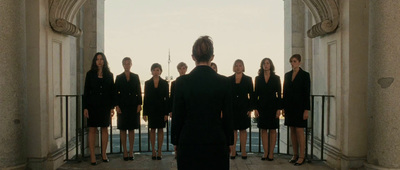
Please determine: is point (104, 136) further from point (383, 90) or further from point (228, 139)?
point (383, 90)

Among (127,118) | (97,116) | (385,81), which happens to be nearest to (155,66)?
(127,118)

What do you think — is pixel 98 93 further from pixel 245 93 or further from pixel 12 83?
pixel 245 93

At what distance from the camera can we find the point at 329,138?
6043 mm

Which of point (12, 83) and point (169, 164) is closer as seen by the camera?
point (12, 83)

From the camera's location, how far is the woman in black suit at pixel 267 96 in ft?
18.9

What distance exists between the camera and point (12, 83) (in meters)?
4.75

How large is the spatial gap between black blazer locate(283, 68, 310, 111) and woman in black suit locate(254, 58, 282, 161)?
16 centimetres

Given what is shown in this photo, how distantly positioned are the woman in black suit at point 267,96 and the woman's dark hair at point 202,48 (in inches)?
130

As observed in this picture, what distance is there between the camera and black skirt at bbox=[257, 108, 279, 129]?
5793mm

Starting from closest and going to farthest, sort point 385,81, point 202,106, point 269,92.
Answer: point 202,106, point 385,81, point 269,92

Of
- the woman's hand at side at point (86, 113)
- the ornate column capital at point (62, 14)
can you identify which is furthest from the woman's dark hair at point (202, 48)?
the ornate column capital at point (62, 14)

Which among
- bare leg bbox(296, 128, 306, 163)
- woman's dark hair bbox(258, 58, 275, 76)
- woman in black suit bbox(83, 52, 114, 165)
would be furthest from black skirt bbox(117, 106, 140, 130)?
bare leg bbox(296, 128, 306, 163)

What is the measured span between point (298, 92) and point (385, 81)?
132 centimetres

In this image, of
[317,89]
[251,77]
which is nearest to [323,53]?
[317,89]
